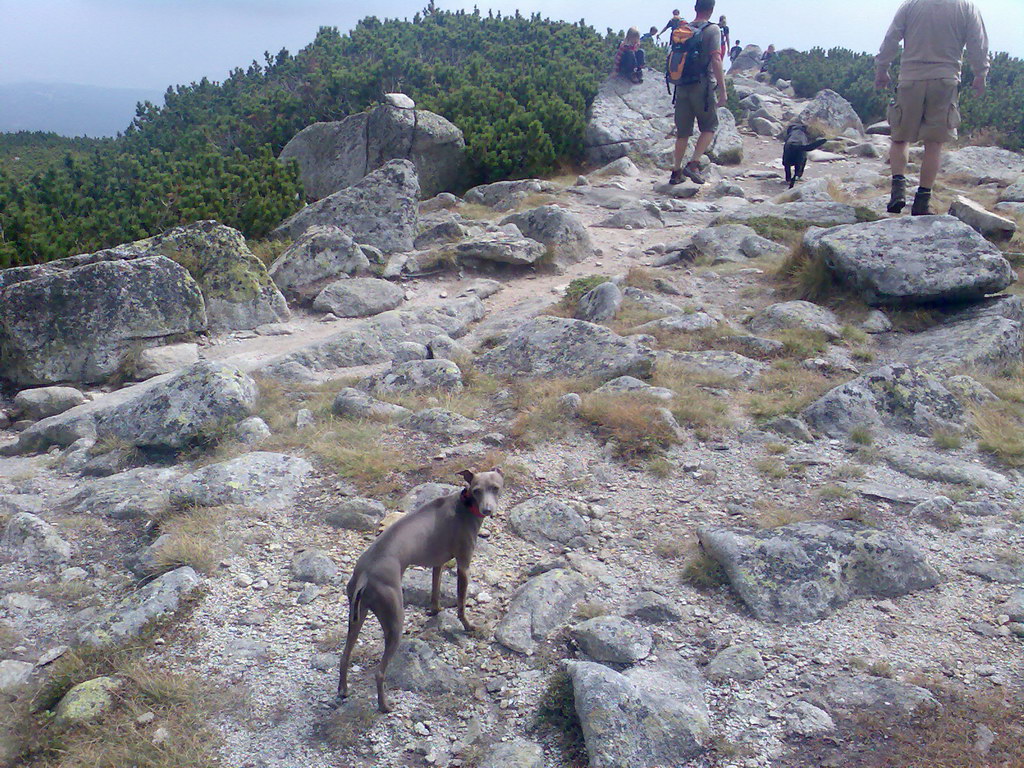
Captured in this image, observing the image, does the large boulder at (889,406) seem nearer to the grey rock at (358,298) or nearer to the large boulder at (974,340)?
the large boulder at (974,340)

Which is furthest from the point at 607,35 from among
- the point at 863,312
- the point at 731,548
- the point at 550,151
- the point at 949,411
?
the point at 731,548

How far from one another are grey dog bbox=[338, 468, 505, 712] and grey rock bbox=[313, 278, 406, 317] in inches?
249

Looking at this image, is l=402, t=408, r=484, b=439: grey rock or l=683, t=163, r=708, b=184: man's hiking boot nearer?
l=402, t=408, r=484, b=439: grey rock

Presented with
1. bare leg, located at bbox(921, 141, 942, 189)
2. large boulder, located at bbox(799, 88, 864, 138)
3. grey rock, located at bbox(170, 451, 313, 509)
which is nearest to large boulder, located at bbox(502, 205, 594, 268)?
bare leg, located at bbox(921, 141, 942, 189)

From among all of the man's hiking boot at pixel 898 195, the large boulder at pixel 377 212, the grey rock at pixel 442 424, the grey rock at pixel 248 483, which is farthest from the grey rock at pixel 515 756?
the large boulder at pixel 377 212

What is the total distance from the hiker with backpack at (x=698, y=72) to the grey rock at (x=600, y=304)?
5264 mm

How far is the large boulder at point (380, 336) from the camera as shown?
8352 millimetres

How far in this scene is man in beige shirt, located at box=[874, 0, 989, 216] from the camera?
8.78m

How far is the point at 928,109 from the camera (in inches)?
356

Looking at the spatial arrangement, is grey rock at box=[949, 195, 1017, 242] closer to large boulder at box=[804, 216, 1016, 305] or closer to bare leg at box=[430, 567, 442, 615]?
large boulder at box=[804, 216, 1016, 305]

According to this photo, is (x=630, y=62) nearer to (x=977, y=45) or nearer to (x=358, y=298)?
(x=977, y=45)

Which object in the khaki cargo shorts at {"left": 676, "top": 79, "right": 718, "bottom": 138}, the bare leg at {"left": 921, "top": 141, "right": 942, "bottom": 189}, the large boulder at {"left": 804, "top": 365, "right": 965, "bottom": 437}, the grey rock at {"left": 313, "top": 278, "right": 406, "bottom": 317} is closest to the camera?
the large boulder at {"left": 804, "top": 365, "right": 965, "bottom": 437}

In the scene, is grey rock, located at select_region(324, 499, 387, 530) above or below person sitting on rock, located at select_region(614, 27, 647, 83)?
below

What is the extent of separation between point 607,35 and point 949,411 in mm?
27727
